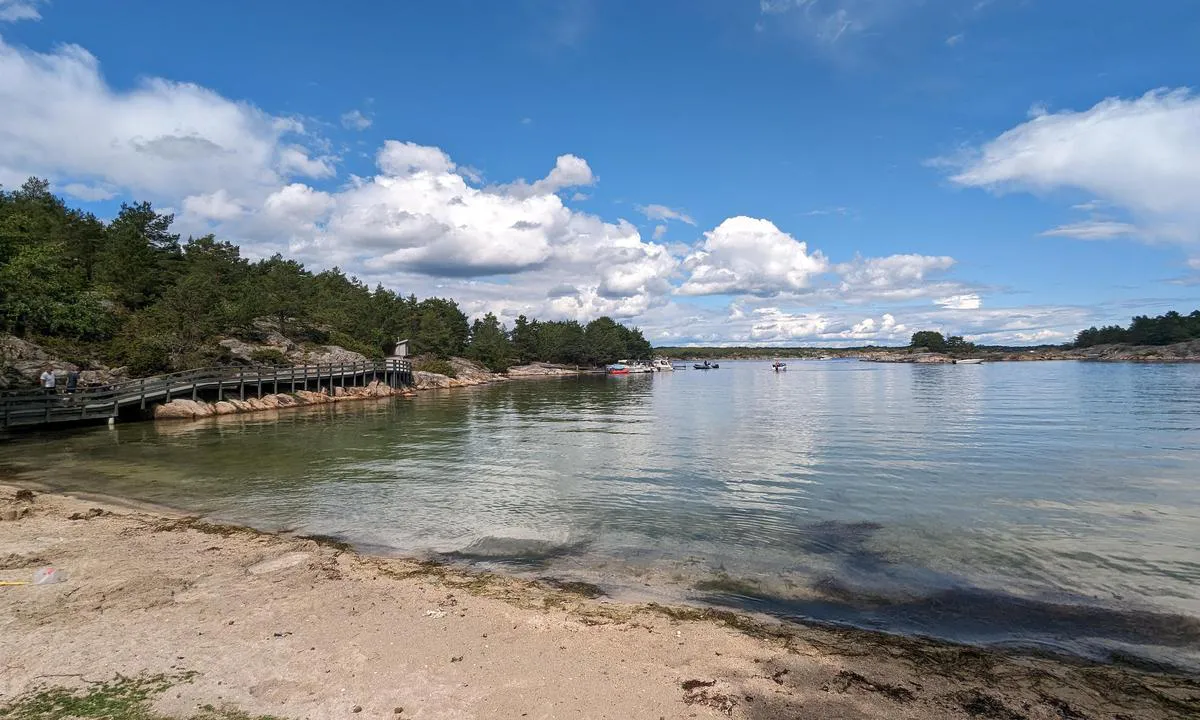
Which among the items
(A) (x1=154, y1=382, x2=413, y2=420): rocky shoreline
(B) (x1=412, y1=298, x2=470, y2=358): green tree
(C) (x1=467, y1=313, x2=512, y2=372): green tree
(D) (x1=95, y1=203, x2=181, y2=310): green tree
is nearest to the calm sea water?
(A) (x1=154, y1=382, x2=413, y2=420): rocky shoreline

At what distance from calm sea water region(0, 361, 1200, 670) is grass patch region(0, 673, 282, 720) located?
239 inches

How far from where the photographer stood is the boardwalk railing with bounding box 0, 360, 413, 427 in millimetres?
31906

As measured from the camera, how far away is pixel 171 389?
4147cm

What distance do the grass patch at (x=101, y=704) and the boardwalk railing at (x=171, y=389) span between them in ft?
113

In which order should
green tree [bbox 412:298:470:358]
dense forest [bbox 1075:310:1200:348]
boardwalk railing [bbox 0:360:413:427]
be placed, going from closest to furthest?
boardwalk railing [bbox 0:360:413:427]
green tree [bbox 412:298:470:358]
dense forest [bbox 1075:310:1200:348]

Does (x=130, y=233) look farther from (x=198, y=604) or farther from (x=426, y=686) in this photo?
(x=426, y=686)

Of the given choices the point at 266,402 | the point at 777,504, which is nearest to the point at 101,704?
the point at 777,504

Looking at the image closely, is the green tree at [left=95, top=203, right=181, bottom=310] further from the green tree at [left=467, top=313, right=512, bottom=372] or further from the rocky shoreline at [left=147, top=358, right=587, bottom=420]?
the green tree at [left=467, top=313, right=512, bottom=372]

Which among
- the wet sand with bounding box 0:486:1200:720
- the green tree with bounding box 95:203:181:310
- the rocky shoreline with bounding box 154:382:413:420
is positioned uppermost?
the green tree with bounding box 95:203:181:310

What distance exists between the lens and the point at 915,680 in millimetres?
6871

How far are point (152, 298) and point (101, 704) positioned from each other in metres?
67.6

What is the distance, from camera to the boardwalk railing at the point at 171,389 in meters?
31.9

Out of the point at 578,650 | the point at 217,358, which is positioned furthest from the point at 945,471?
the point at 217,358

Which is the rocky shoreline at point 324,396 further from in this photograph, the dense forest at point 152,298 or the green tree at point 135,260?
the green tree at point 135,260
